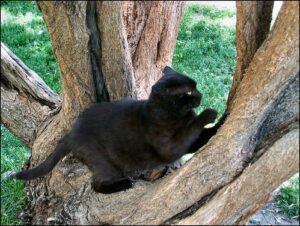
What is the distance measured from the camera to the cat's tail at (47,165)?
3312 millimetres

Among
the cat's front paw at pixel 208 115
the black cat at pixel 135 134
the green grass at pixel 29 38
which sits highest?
the cat's front paw at pixel 208 115

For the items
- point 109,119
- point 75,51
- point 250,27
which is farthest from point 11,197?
point 250,27

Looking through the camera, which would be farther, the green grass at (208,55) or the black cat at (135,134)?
the green grass at (208,55)

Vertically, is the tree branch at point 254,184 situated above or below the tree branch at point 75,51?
below

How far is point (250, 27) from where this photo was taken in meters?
2.92

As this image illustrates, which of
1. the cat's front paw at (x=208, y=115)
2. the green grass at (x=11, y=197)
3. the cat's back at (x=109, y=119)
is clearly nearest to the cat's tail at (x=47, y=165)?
the cat's back at (x=109, y=119)

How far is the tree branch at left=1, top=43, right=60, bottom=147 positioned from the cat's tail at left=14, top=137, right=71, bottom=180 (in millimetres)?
497

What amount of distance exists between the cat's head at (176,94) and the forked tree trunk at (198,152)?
0.85ft

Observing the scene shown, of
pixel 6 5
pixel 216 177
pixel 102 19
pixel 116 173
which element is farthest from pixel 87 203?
pixel 6 5

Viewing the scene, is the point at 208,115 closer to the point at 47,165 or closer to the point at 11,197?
the point at 47,165

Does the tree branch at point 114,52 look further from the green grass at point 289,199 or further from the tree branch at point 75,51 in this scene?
the green grass at point 289,199

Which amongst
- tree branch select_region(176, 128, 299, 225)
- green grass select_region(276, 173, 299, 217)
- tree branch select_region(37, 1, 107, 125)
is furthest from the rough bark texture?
green grass select_region(276, 173, 299, 217)

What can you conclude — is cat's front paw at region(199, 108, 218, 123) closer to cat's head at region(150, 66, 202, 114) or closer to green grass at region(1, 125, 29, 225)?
cat's head at region(150, 66, 202, 114)

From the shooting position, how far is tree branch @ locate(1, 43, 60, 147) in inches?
141
